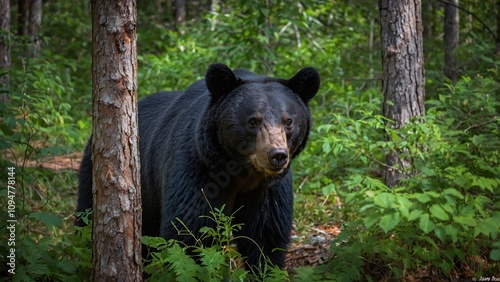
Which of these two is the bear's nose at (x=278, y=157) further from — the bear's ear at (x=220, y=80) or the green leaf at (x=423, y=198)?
the green leaf at (x=423, y=198)

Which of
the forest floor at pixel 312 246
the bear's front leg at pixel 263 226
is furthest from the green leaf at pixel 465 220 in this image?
the forest floor at pixel 312 246

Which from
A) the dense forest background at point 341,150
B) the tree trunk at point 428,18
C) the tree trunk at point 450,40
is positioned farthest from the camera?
the tree trunk at point 428,18

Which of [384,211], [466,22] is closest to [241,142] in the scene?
[384,211]

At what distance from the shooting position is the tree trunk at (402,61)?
224 inches

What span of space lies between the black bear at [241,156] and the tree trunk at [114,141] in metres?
1.00

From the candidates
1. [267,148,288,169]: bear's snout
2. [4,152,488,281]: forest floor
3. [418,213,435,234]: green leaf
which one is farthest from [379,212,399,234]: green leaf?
[4,152,488,281]: forest floor

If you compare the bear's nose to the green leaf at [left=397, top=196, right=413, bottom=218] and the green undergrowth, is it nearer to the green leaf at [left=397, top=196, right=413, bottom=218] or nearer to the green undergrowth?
the green undergrowth

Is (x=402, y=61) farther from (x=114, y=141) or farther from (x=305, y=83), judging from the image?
(x=114, y=141)

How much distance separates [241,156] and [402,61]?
A: 2091mm

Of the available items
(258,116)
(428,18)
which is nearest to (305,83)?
(258,116)

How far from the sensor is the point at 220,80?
189 inches

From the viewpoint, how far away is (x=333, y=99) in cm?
938

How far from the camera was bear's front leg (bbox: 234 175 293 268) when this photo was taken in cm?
493

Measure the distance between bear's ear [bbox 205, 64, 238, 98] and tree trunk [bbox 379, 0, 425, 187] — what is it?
1.70 metres
